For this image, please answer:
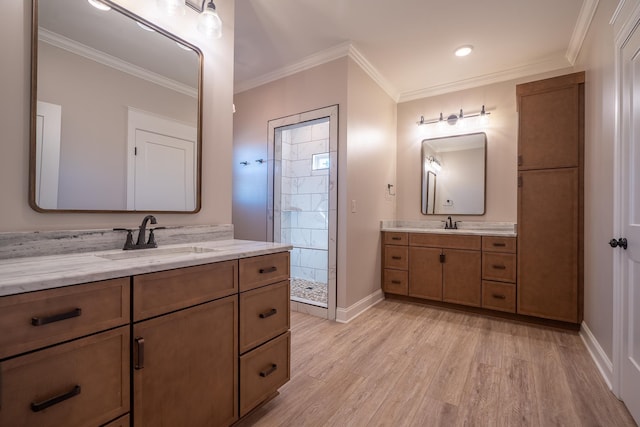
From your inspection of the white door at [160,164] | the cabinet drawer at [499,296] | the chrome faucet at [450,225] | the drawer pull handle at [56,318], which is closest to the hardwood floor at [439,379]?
the cabinet drawer at [499,296]

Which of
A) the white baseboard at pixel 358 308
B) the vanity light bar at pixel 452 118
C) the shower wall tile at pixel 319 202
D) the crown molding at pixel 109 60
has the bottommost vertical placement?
the white baseboard at pixel 358 308

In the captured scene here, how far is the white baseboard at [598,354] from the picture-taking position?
1724mm

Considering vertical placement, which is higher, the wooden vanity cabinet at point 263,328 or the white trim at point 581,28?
the white trim at point 581,28

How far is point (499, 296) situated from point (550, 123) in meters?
1.69

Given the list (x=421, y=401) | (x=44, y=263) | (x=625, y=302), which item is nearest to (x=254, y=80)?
(x=44, y=263)

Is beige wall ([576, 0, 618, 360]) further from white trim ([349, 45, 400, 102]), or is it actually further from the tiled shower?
the tiled shower

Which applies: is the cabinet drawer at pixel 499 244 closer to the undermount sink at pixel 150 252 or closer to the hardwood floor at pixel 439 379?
the hardwood floor at pixel 439 379

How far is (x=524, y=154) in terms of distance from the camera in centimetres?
264

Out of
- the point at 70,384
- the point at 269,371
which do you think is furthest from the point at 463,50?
the point at 70,384

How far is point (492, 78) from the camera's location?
10.5ft

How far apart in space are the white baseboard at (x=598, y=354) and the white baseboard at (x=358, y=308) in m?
1.80

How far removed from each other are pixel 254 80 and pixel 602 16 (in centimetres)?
312

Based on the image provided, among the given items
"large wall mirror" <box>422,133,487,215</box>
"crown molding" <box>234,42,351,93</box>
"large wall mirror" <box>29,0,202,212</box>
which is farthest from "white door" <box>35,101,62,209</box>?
"large wall mirror" <box>422,133,487,215</box>

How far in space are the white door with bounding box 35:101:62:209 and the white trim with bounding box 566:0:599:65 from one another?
3.45 meters
